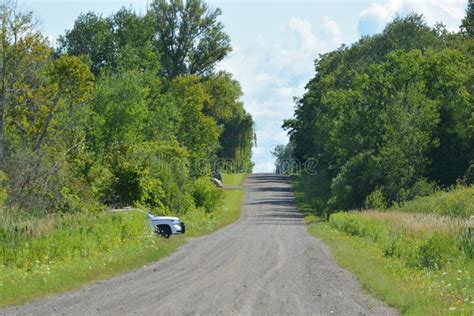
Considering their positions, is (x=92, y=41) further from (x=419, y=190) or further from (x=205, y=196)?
(x=419, y=190)

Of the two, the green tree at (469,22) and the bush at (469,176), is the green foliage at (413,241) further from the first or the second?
the green tree at (469,22)

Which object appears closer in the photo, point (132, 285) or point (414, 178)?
point (132, 285)

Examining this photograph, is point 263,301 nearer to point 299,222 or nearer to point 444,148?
point 299,222

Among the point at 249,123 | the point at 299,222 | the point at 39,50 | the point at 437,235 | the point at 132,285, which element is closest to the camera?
the point at 132,285

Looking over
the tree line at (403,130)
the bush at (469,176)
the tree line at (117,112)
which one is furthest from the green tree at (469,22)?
the bush at (469,176)

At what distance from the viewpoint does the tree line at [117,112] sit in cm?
3878

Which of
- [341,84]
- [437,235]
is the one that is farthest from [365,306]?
[341,84]

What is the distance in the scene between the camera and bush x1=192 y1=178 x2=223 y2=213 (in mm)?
64244

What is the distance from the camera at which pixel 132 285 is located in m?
20.0

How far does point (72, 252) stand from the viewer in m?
25.9

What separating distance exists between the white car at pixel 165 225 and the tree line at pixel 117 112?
354cm

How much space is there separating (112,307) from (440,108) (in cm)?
5398

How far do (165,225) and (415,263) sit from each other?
21658 millimetres

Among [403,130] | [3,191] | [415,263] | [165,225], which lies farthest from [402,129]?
[415,263]
